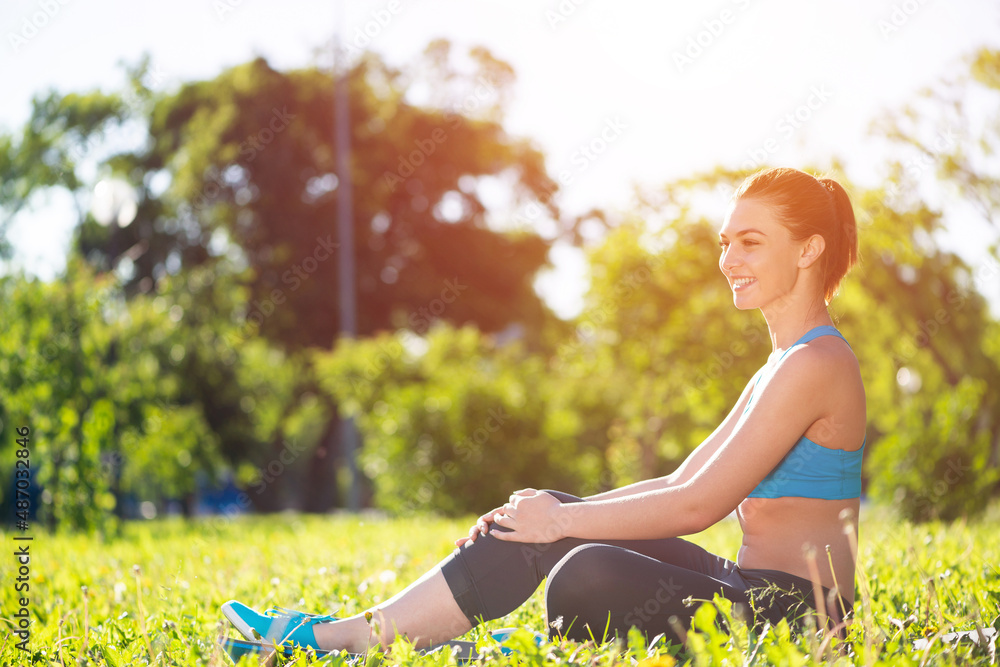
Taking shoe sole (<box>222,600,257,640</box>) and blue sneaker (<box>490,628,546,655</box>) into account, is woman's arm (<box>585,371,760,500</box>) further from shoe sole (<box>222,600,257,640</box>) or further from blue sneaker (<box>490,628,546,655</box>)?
shoe sole (<box>222,600,257,640</box>)

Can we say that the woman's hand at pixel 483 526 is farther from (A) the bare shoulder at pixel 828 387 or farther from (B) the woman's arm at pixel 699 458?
(A) the bare shoulder at pixel 828 387

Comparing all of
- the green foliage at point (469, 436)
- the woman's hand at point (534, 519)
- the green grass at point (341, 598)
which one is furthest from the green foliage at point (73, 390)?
the woman's hand at point (534, 519)

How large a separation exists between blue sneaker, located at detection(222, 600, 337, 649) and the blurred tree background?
2.04m

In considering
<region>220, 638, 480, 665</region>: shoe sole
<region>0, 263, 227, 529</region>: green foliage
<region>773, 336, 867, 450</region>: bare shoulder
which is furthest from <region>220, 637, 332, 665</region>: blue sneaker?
<region>0, 263, 227, 529</region>: green foliage

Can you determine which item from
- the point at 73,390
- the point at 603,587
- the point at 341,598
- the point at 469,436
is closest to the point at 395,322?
the point at 469,436

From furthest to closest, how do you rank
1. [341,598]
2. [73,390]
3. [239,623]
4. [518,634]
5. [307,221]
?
[307,221]
[73,390]
[341,598]
[239,623]
[518,634]

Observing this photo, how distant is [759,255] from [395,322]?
1751cm

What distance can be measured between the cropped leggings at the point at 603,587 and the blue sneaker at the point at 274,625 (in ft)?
1.44

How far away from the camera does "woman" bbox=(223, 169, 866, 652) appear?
211cm

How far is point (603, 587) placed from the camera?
2.10 m

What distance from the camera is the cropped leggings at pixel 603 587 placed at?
6.89 feet

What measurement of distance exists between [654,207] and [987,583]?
785 centimetres

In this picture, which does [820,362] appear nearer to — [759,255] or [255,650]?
[759,255]

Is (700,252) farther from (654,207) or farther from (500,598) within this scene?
(500,598)
